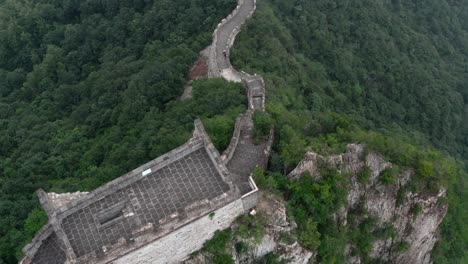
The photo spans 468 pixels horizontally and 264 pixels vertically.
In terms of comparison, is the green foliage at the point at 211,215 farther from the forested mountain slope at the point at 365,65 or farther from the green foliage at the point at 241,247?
the forested mountain slope at the point at 365,65

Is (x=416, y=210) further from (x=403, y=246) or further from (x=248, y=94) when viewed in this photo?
(x=248, y=94)

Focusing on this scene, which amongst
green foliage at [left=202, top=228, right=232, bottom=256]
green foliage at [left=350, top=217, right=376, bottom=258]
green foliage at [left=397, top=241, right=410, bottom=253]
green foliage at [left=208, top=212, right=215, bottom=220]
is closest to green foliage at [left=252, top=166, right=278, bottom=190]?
green foliage at [left=202, top=228, right=232, bottom=256]

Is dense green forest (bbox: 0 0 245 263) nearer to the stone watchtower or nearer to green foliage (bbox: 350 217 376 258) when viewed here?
the stone watchtower

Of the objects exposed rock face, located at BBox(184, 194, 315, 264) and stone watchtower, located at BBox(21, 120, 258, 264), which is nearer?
stone watchtower, located at BBox(21, 120, 258, 264)

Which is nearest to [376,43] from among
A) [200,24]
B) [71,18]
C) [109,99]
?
[200,24]

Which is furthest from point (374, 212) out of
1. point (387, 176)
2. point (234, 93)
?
point (234, 93)

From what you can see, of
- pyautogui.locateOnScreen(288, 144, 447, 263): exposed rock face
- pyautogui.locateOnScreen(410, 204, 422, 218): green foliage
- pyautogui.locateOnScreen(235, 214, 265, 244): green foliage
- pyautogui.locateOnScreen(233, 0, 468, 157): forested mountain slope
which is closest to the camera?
pyautogui.locateOnScreen(235, 214, 265, 244): green foliage

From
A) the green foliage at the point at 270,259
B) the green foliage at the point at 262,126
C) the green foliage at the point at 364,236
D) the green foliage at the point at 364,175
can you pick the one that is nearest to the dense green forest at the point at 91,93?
the green foliage at the point at 262,126

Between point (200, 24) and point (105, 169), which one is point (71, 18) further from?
point (105, 169)
